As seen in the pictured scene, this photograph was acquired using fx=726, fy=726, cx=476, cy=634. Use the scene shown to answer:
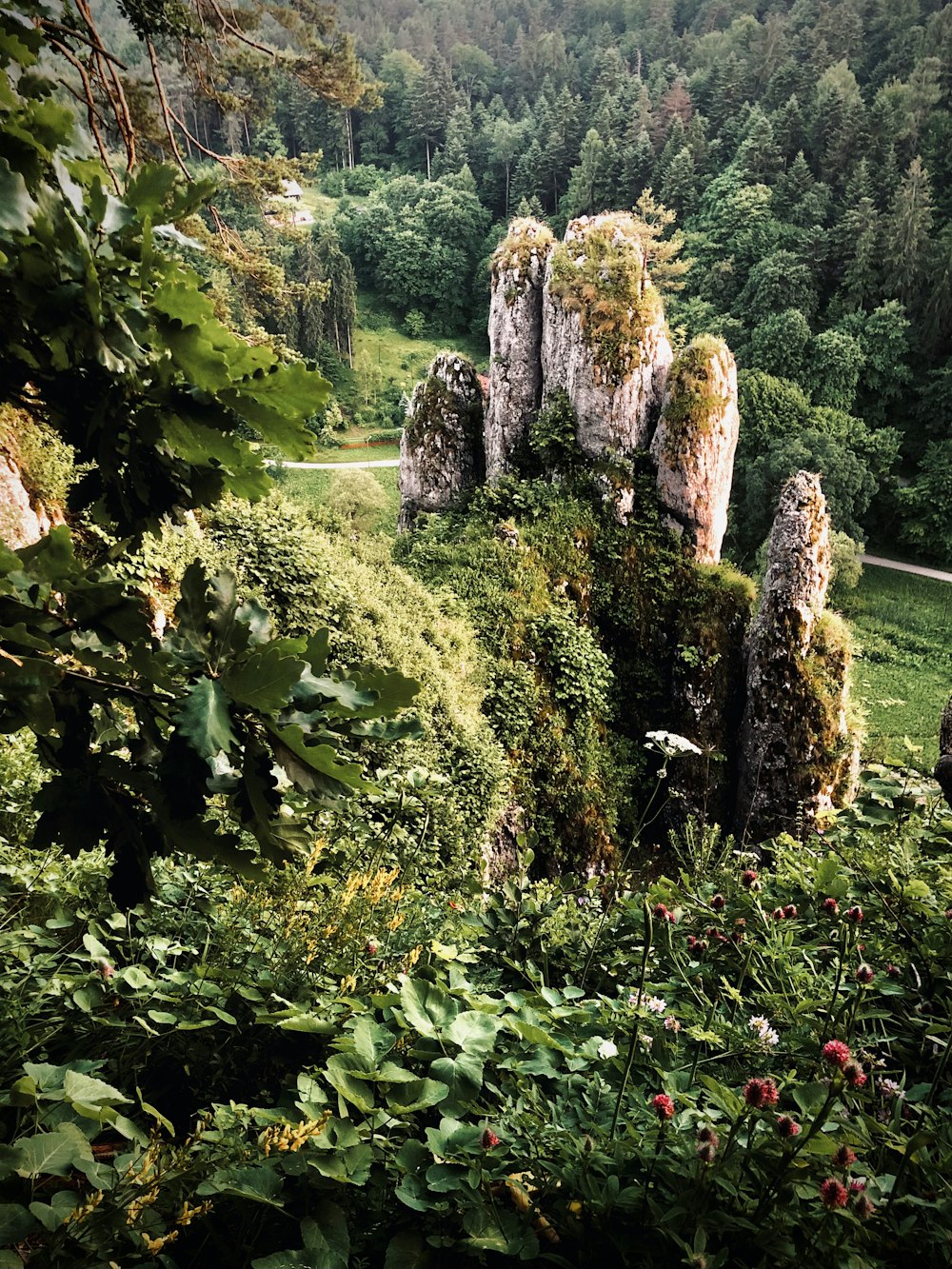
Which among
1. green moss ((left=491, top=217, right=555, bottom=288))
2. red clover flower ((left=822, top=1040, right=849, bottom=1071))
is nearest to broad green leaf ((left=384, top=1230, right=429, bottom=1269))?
red clover flower ((left=822, top=1040, right=849, bottom=1071))

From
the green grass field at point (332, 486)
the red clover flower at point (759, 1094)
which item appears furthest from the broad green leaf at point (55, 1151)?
the green grass field at point (332, 486)

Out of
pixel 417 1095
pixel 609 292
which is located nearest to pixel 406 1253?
pixel 417 1095

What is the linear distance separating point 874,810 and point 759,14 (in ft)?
243

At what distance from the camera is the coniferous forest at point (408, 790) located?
1.08 m

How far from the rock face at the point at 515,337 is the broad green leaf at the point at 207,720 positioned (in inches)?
483

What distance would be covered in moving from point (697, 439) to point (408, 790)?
9.66 metres

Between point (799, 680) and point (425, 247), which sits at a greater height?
point (425, 247)

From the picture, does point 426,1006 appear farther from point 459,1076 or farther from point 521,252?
point 521,252

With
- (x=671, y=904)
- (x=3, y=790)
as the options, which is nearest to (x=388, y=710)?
(x=671, y=904)

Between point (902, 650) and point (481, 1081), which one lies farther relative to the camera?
point (902, 650)

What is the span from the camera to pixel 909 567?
29.8 metres

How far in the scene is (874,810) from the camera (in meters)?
2.58

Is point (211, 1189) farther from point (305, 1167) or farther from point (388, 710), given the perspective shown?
point (388, 710)

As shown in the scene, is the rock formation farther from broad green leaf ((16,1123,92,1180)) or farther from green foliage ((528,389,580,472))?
green foliage ((528,389,580,472))
